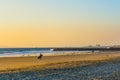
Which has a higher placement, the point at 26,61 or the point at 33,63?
the point at 26,61

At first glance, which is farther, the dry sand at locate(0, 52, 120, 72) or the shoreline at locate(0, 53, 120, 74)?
the dry sand at locate(0, 52, 120, 72)

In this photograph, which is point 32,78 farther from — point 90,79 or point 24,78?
point 90,79

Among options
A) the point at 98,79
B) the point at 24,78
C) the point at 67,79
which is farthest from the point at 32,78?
the point at 98,79

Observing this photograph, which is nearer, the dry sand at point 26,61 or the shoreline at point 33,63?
the shoreline at point 33,63

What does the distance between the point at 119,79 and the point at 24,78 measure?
6320 mm

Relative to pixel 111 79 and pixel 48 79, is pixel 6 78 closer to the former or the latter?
pixel 48 79

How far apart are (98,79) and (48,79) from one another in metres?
3.26

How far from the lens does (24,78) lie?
85.6 ft

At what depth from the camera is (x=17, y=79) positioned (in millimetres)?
25484

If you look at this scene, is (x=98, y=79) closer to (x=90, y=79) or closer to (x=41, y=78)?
(x=90, y=79)

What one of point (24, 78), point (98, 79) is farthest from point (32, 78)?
point (98, 79)

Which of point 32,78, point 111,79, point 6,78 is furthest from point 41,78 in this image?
point 111,79

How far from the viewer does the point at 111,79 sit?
2494 centimetres

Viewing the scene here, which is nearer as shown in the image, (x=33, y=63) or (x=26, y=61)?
(x=33, y=63)
